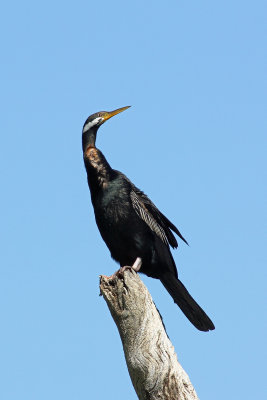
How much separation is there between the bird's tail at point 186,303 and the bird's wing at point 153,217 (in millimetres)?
437

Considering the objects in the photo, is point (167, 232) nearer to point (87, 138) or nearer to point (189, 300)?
point (189, 300)

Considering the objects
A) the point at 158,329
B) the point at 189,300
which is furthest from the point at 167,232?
the point at 158,329

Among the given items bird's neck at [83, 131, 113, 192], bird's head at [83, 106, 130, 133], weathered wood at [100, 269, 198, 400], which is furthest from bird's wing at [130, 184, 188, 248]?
weathered wood at [100, 269, 198, 400]

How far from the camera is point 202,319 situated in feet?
21.7

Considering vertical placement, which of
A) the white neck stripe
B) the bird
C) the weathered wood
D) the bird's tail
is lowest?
the weathered wood

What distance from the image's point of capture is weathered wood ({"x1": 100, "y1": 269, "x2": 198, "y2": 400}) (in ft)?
15.4

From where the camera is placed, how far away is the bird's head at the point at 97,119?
7.71m

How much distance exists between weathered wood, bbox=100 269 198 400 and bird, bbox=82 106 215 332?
1.69 meters

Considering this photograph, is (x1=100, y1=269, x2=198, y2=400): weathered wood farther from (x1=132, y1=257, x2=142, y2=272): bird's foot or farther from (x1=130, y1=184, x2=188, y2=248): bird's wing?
(x1=130, y1=184, x2=188, y2=248): bird's wing

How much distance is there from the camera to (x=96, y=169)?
7281 mm

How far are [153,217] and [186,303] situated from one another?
3.38 ft

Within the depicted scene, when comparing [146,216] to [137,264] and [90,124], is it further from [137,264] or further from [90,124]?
[90,124]

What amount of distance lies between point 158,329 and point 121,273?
71cm

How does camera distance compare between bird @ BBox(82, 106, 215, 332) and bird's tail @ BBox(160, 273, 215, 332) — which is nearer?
bird's tail @ BBox(160, 273, 215, 332)
